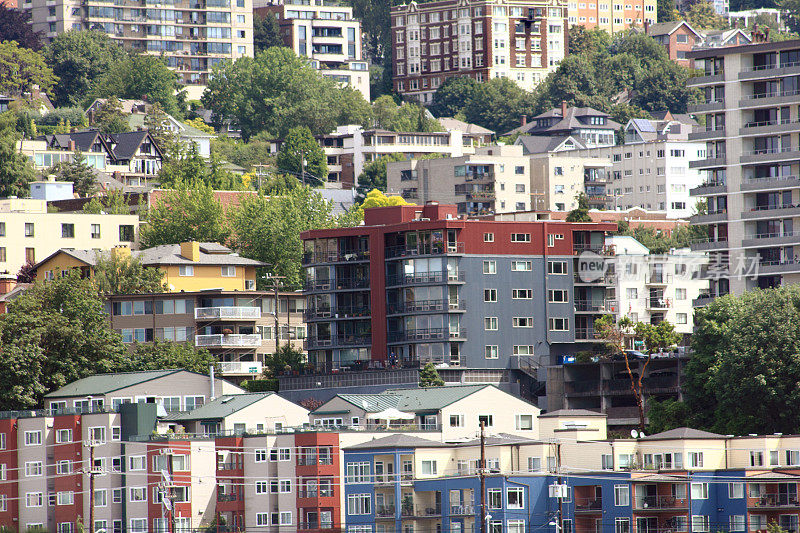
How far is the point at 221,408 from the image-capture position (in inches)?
4555

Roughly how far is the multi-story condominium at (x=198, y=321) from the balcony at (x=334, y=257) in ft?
17.7

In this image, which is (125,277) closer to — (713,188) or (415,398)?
(415,398)

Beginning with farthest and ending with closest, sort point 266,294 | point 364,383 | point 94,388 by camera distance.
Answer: point 266,294 < point 364,383 < point 94,388

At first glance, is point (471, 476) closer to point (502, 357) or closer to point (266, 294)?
point (502, 357)

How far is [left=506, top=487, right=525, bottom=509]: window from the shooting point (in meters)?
100

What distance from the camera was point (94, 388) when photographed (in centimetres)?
12181

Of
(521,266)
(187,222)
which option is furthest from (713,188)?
(187,222)

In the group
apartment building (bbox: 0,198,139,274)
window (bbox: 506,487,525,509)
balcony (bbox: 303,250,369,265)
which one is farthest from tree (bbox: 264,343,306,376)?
window (bbox: 506,487,525,509)

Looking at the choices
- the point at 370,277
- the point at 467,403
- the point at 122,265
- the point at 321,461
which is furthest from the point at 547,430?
the point at 122,265

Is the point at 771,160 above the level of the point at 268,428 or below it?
above

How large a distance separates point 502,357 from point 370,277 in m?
12.2

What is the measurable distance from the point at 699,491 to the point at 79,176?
109830 mm

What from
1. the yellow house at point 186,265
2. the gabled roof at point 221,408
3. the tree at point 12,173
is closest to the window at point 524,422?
the gabled roof at point 221,408

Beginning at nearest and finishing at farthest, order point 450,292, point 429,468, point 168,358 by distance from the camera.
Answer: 1. point 429,468
2. point 168,358
3. point 450,292
